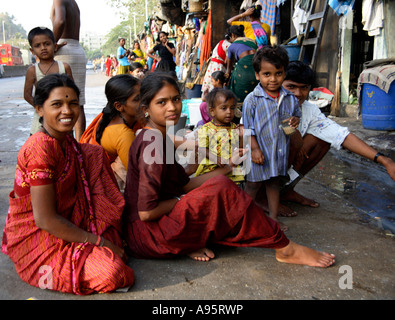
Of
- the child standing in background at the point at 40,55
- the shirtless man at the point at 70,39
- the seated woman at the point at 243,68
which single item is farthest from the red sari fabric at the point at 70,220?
the seated woman at the point at 243,68

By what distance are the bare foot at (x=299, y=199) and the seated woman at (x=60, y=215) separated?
1.57 m

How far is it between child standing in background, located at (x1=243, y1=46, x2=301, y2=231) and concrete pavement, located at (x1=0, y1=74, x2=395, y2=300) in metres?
0.39

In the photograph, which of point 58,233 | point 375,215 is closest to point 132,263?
point 58,233

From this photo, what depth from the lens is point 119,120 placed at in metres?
2.93

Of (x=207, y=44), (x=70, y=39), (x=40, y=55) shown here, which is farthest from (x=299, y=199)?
(x=207, y=44)

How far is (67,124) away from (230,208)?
0.96m

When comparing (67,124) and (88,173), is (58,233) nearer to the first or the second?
(88,173)

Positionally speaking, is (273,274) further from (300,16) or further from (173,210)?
(300,16)

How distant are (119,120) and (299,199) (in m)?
1.58

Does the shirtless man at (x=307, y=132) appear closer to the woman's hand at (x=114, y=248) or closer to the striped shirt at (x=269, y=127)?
the striped shirt at (x=269, y=127)

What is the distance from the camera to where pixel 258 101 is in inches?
111

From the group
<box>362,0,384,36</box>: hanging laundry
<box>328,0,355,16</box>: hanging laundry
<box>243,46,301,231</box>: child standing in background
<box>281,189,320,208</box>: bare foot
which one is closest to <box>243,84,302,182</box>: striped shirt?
<box>243,46,301,231</box>: child standing in background

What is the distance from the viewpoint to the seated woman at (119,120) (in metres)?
2.84
